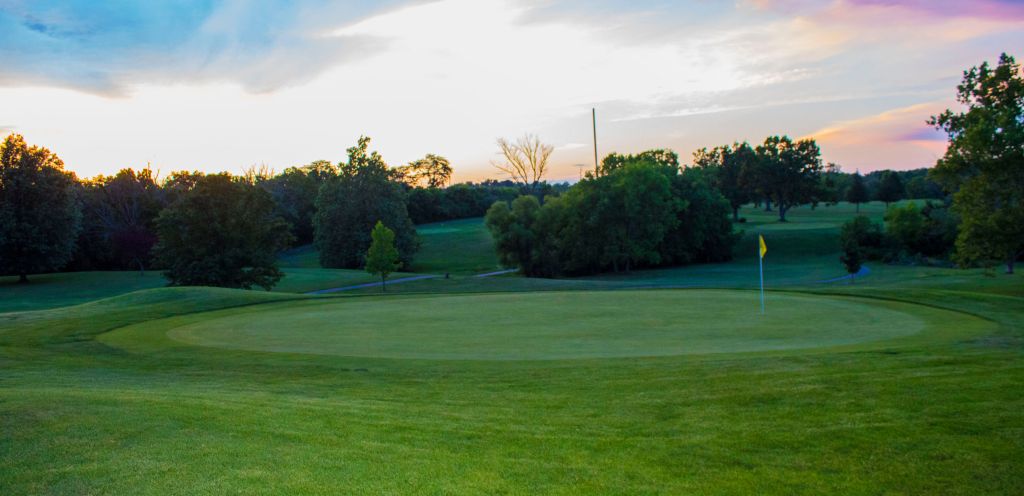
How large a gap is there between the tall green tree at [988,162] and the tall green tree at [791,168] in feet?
176

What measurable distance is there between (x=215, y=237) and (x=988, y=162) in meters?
40.3

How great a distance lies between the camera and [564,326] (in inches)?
673

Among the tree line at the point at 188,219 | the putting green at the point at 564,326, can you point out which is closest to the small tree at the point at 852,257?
the putting green at the point at 564,326

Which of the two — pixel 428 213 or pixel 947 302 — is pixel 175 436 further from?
pixel 428 213

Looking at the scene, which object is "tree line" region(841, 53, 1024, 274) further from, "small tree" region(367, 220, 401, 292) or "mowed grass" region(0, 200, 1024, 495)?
"small tree" region(367, 220, 401, 292)

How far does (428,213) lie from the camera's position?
105 meters

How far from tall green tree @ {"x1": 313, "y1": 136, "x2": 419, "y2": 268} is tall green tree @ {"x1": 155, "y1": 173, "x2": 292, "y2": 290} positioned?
85.2 ft

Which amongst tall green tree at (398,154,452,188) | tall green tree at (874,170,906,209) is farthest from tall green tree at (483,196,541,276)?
tall green tree at (398,154,452,188)

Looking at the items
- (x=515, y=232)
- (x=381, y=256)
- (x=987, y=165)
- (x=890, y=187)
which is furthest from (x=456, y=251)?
(x=890, y=187)

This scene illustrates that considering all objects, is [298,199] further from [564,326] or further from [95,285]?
[564,326]

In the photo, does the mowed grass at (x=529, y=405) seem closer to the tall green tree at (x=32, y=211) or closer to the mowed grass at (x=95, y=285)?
the mowed grass at (x=95, y=285)

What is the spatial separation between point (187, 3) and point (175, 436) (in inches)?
815

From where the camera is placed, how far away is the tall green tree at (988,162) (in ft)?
90.6

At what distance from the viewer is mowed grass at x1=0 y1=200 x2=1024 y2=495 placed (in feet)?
18.0
